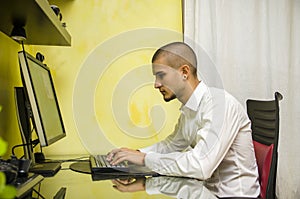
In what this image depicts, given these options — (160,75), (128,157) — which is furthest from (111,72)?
(128,157)

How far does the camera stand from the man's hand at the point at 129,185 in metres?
1.18

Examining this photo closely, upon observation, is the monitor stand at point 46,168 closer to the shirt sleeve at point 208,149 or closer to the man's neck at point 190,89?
the shirt sleeve at point 208,149

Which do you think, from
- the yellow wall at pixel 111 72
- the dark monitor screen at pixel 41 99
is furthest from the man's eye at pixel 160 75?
the dark monitor screen at pixel 41 99

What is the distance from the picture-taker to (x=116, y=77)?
204 centimetres

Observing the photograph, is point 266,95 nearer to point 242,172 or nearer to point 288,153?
point 288,153

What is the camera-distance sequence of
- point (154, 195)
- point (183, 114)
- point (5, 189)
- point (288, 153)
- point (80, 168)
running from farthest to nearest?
point (288, 153), point (183, 114), point (80, 168), point (154, 195), point (5, 189)

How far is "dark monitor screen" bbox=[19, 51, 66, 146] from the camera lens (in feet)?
3.73

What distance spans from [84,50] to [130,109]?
42cm

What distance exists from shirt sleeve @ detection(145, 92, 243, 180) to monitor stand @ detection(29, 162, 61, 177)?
371mm

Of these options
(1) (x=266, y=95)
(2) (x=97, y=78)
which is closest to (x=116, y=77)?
(2) (x=97, y=78)

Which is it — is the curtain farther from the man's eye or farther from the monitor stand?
the monitor stand

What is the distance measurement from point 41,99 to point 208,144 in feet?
2.06

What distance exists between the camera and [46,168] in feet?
4.81

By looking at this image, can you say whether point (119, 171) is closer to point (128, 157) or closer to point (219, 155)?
point (128, 157)
